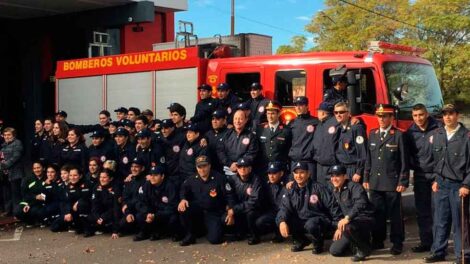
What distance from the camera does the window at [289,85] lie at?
8133 millimetres

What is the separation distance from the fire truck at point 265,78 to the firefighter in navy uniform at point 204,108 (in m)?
0.51

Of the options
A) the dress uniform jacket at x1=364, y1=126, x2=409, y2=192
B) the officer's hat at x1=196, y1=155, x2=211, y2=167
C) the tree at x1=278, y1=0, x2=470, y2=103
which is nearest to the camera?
the dress uniform jacket at x1=364, y1=126, x2=409, y2=192

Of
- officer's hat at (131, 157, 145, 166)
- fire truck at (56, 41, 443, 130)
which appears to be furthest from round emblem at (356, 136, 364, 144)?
officer's hat at (131, 157, 145, 166)

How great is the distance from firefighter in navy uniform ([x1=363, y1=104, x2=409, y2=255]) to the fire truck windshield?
121cm

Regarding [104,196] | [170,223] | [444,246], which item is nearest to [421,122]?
[444,246]

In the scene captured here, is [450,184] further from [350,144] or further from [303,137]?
[303,137]

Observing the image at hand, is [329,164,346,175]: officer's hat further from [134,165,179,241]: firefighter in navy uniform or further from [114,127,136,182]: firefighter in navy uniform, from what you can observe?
[114,127,136,182]: firefighter in navy uniform

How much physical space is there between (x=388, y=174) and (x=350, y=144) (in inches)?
A: 25.9

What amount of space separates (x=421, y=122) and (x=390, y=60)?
171 centimetres

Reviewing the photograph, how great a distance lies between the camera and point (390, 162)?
6.30 metres

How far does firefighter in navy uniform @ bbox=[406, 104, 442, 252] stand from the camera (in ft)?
20.6

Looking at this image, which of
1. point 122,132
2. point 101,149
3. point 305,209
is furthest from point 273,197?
point 101,149

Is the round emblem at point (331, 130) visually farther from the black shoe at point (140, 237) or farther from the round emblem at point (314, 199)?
the black shoe at point (140, 237)

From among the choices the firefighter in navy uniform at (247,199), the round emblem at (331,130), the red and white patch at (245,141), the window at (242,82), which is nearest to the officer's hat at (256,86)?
the window at (242,82)
